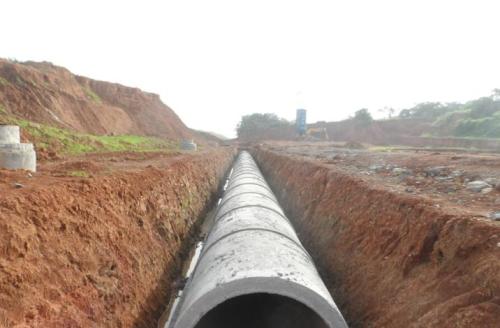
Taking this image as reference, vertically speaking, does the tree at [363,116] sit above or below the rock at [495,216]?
above

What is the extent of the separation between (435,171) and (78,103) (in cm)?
3270

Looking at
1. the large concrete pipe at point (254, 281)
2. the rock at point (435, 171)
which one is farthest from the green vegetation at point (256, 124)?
the large concrete pipe at point (254, 281)

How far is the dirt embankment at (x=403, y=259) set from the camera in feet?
11.5

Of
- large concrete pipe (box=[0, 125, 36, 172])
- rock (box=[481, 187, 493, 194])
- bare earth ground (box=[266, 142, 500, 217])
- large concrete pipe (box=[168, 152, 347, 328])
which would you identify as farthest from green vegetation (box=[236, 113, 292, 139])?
rock (box=[481, 187, 493, 194])

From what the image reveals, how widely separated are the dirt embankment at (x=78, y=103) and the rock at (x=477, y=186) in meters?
19.5

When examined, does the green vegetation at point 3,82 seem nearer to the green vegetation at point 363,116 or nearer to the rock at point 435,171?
the rock at point 435,171

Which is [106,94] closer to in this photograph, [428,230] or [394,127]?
[394,127]

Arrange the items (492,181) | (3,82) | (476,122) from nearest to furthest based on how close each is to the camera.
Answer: (492,181) < (3,82) < (476,122)

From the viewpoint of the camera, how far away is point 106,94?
49.7m

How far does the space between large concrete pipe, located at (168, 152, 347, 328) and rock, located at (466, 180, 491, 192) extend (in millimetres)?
2934

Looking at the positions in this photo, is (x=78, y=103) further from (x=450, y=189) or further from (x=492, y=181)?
(x=492, y=181)

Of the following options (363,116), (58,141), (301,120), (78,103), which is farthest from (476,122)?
(78,103)

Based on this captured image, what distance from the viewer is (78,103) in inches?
1345

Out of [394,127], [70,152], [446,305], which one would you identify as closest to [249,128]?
[394,127]
